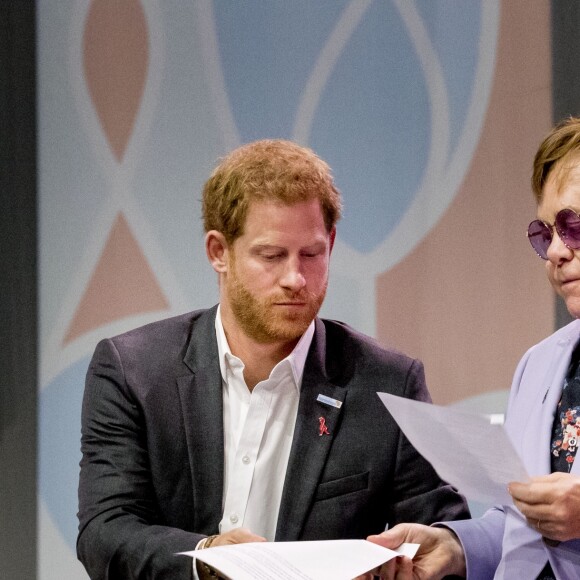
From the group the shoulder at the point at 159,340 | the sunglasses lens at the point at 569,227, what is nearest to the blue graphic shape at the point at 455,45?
the shoulder at the point at 159,340

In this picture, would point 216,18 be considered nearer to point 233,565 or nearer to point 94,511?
point 94,511

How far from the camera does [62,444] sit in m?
3.94

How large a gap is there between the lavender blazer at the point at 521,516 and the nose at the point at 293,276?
0.57 metres

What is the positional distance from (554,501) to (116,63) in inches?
105

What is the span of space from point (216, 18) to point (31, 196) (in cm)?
104

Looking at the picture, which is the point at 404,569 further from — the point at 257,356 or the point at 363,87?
the point at 363,87

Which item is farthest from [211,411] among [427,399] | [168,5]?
[168,5]

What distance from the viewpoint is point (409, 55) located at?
354 cm

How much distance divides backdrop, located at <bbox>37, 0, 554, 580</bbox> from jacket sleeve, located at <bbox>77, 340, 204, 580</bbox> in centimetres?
131

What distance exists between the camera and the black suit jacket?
2.42 metres

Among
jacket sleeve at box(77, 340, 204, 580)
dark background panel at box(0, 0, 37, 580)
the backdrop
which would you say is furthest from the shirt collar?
dark background panel at box(0, 0, 37, 580)

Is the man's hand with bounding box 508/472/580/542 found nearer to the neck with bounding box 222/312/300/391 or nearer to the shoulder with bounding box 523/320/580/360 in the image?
the shoulder with bounding box 523/320/580/360

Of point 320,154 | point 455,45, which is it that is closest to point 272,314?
point 320,154

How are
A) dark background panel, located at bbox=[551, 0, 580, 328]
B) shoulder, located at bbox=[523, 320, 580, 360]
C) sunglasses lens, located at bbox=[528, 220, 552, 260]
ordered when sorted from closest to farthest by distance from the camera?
sunglasses lens, located at bbox=[528, 220, 552, 260] < shoulder, located at bbox=[523, 320, 580, 360] < dark background panel, located at bbox=[551, 0, 580, 328]
